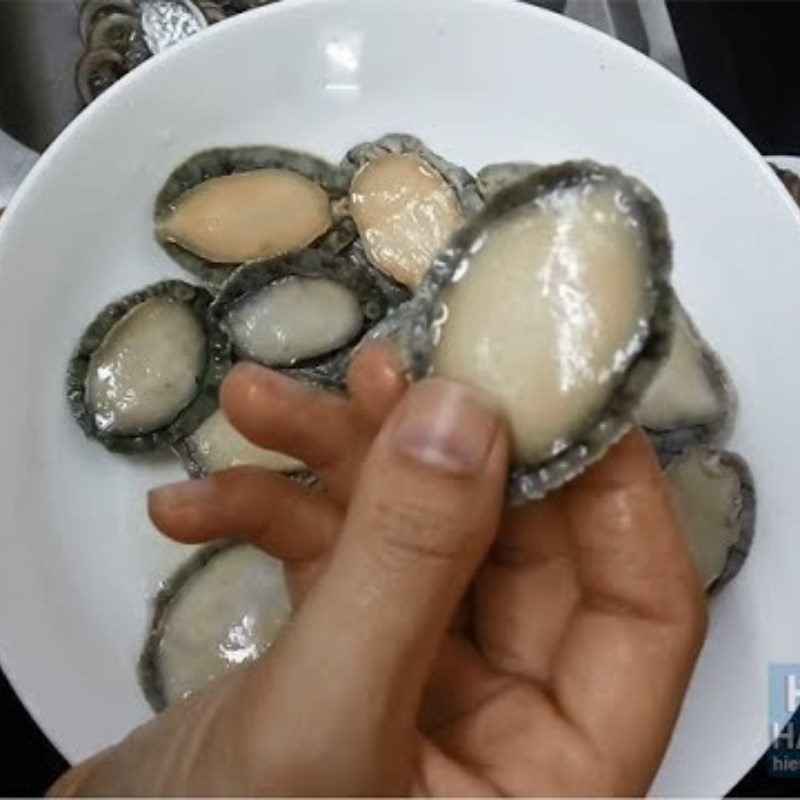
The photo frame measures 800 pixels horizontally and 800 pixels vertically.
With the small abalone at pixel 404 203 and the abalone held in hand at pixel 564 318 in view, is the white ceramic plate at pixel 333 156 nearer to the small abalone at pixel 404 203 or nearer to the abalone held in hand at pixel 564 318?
the small abalone at pixel 404 203

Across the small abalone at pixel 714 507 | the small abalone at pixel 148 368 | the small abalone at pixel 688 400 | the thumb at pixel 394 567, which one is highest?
the thumb at pixel 394 567

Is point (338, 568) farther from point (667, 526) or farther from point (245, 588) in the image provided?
point (245, 588)

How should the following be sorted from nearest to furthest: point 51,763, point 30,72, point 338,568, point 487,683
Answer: point 338,568
point 487,683
point 51,763
point 30,72

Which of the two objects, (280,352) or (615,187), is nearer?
(615,187)

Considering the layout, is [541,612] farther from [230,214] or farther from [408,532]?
[230,214]

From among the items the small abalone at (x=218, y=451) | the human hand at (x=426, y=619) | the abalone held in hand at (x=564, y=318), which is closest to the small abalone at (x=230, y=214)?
the small abalone at (x=218, y=451)

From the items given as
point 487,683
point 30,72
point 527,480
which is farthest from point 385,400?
point 30,72

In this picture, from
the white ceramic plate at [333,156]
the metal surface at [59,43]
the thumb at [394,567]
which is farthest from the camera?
the metal surface at [59,43]
